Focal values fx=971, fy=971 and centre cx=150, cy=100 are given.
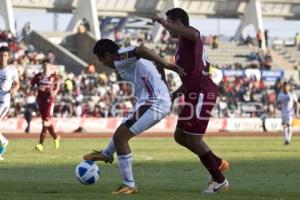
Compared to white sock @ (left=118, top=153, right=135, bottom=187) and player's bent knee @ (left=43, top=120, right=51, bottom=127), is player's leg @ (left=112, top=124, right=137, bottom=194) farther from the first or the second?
player's bent knee @ (left=43, top=120, right=51, bottom=127)

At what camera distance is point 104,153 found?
1389cm

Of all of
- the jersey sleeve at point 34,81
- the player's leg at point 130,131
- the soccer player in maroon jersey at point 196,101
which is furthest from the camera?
the jersey sleeve at point 34,81

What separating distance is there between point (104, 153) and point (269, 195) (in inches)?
97.0

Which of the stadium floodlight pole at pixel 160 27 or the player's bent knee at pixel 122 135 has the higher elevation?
the player's bent knee at pixel 122 135

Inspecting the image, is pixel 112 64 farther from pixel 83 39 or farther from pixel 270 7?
pixel 270 7

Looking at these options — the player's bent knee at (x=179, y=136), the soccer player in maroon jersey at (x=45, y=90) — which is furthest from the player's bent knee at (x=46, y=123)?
the player's bent knee at (x=179, y=136)

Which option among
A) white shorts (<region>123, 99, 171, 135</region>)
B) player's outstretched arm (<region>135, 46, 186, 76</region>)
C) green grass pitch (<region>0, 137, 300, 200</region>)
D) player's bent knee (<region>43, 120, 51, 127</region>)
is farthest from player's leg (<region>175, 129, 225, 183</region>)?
player's bent knee (<region>43, 120, 51, 127</region>)

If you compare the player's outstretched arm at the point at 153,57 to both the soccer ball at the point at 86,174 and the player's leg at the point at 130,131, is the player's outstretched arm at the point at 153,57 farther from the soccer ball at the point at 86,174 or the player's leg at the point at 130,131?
the soccer ball at the point at 86,174

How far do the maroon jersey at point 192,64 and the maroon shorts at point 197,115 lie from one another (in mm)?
116

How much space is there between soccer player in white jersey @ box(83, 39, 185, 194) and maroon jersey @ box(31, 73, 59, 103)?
13.8m

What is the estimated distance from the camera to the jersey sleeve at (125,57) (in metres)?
13.4

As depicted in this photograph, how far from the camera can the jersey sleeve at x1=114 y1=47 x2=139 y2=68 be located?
13.4m

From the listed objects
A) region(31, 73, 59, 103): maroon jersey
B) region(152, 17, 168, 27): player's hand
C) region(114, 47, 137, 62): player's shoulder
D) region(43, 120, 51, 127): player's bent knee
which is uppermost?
region(152, 17, 168, 27): player's hand

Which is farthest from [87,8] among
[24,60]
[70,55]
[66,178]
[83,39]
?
[66,178]
